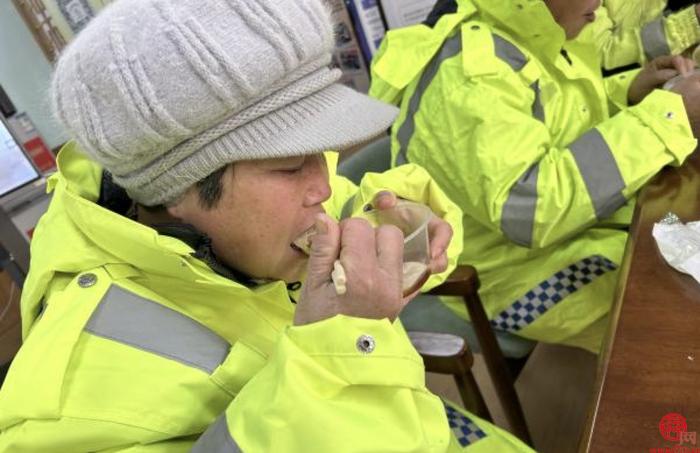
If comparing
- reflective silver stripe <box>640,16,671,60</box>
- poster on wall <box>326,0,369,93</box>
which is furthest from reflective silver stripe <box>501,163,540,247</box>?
poster on wall <box>326,0,369,93</box>

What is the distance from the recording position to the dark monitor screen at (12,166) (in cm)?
221

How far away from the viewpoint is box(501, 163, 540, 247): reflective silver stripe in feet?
3.62

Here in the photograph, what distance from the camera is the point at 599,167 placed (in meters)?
1.10

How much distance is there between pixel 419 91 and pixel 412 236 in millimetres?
601

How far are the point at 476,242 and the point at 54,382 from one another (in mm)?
1044

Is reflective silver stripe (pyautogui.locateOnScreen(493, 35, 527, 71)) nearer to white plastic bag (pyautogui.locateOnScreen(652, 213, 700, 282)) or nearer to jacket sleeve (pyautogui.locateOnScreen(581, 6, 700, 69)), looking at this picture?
white plastic bag (pyautogui.locateOnScreen(652, 213, 700, 282))

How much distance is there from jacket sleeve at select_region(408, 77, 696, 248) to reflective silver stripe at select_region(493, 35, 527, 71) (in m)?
0.09

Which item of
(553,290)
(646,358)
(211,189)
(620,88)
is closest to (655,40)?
(620,88)

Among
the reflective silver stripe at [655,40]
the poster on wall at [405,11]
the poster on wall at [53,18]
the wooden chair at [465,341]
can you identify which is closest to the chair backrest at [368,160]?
the wooden chair at [465,341]

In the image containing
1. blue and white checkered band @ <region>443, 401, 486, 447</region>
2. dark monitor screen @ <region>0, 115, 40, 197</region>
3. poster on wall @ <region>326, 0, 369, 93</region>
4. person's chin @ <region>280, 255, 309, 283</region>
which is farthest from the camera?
poster on wall @ <region>326, 0, 369, 93</region>

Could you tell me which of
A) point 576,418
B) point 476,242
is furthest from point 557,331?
point 576,418

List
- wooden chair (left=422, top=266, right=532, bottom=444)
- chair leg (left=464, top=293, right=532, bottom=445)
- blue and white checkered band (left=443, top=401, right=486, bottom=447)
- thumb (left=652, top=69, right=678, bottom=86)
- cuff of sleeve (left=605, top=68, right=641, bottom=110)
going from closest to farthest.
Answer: blue and white checkered band (left=443, top=401, right=486, bottom=447), wooden chair (left=422, top=266, right=532, bottom=444), chair leg (left=464, top=293, right=532, bottom=445), thumb (left=652, top=69, right=678, bottom=86), cuff of sleeve (left=605, top=68, right=641, bottom=110)

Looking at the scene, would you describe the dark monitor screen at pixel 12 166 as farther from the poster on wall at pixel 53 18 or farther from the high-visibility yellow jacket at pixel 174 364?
the high-visibility yellow jacket at pixel 174 364

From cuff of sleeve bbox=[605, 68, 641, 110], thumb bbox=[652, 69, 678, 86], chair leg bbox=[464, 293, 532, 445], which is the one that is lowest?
chair leg bbox=[464, 293, 532, 445]
